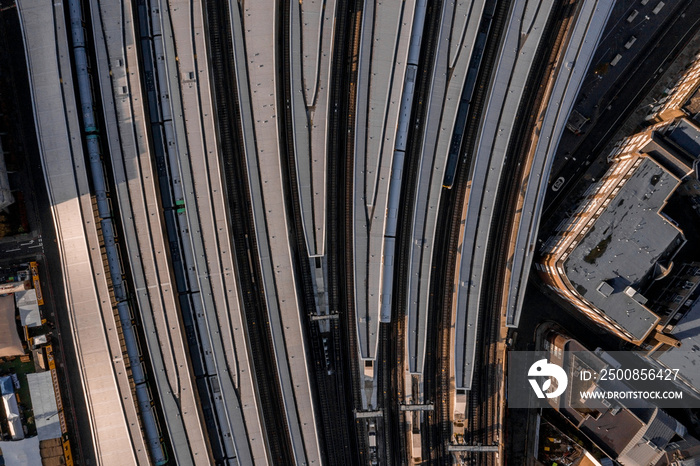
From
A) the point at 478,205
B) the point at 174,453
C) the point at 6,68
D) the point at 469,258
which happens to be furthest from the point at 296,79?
the point at 174,453

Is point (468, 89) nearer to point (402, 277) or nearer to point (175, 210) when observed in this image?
point (402, 277)

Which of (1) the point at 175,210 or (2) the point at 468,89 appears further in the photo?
(2) the point at 468,89

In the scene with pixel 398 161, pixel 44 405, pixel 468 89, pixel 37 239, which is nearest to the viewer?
pixel 398 161

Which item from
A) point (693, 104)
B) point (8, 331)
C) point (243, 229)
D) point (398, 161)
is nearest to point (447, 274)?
point (398, 161)

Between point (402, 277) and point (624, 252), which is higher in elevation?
point (624, 252)

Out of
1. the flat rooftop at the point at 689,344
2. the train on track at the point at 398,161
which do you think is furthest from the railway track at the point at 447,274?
the flat rooftop at the point at 689,344

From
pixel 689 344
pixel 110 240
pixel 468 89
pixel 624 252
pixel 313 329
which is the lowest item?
pixel 689 344

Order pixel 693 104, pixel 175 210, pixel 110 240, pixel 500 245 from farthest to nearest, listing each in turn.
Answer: pixel 500 245 < pixel 175 210 < pixel 110 240 < pixel 693 104
